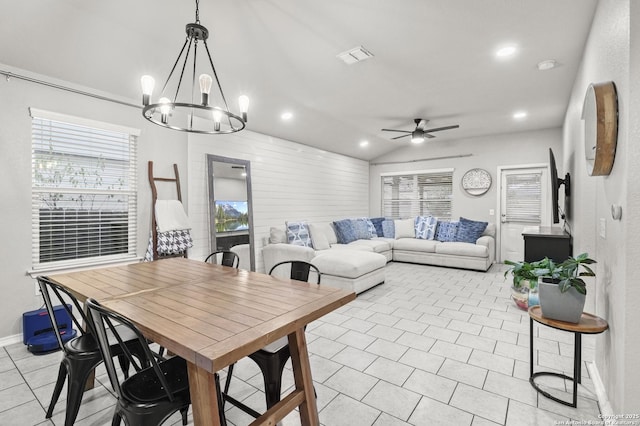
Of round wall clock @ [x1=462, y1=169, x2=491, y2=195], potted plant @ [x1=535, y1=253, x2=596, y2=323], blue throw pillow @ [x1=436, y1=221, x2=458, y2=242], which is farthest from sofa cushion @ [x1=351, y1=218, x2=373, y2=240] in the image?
potted plant @ [x1=535, y1=253, x2=596, y2=323]

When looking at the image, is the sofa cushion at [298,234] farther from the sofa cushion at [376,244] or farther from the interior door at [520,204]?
the interior door at [520,204]

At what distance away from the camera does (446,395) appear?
6.88 ft

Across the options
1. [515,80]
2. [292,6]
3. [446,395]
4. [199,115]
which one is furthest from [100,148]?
[515,80]

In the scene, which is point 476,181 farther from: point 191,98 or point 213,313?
point 213,313

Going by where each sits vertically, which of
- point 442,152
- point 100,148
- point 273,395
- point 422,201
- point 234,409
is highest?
point 442,152

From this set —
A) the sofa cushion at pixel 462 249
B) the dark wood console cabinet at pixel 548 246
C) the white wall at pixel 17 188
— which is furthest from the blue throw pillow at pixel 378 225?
the white wall at pixel 17 188

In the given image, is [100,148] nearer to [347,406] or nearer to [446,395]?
[347,406]

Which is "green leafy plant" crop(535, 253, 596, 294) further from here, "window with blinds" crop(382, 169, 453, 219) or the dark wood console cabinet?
"window with blinds" crop(382, 169, 453, 219)

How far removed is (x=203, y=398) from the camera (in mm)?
1266

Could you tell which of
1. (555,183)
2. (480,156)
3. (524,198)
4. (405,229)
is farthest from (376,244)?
(555,183)

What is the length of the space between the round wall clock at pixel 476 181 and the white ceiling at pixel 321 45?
229cm

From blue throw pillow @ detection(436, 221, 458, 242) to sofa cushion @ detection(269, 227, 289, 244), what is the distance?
3539 mm

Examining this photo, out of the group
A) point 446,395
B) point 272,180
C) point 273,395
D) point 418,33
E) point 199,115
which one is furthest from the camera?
point 272,180

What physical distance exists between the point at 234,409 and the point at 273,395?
1.62ft
